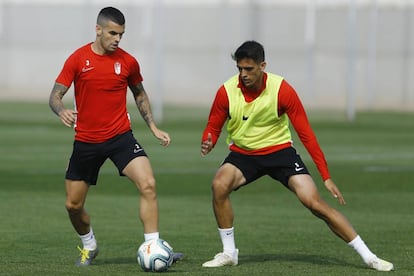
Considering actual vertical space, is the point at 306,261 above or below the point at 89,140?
below

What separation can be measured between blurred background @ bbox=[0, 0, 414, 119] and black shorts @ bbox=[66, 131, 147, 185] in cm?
2696

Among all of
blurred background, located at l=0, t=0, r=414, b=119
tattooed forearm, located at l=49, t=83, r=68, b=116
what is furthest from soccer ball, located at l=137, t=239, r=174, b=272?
blurred background, located at l=0, t=0, r=414, b=119

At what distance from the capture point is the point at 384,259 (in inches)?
514

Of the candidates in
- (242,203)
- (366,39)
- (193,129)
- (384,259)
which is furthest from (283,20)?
(384,259)

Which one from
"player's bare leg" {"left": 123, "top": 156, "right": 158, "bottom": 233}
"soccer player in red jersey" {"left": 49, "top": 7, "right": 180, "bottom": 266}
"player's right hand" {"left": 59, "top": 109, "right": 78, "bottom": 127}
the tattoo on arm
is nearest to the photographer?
"player's right hand" {"left": 59, "top": 109, "right": 78, "bottom": 127}

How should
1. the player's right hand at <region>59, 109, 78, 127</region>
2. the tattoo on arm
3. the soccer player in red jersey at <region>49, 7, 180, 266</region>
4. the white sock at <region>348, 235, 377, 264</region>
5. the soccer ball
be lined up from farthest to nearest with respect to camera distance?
the tattoo on arm
the soccer player in red jersey at <region>49, 7, 180, 266</region>
the white sock at <region>348, 235, 377, 264</region>
the soccer ball
the player's right hand at <region>59, 109, 78, 127</region>

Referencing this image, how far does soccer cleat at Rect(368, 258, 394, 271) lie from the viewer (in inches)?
471

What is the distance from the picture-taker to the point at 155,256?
38.5ft

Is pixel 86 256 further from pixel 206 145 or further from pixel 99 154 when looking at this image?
pixel 206 145

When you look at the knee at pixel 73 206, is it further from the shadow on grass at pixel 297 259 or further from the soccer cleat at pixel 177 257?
the shadow on grass at pixel 297 259

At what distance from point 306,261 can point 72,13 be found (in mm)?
31066

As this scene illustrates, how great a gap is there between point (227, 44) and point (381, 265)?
97.8 feet

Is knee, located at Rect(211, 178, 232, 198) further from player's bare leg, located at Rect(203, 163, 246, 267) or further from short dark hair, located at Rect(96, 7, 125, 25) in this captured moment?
short dark hair, located at Rect(96, 7, 125, 25)

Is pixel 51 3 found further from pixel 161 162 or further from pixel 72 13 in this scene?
pixel 161 162
